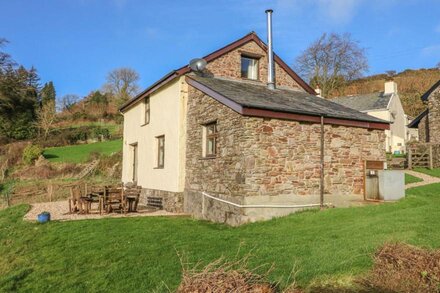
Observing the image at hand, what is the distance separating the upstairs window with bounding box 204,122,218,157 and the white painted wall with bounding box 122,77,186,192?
59.8 inches

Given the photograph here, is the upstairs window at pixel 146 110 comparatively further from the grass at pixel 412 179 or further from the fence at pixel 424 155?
the fence at pixel 424 155

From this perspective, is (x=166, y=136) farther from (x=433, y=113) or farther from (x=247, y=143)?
(x=433, y=113)

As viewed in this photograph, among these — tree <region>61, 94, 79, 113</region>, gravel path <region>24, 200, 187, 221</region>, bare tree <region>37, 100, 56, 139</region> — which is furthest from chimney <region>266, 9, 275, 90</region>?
tree <region>61, 94, 79, 113</region>

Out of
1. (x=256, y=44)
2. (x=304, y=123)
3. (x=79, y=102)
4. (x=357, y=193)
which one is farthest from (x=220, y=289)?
(x=79, y=102)

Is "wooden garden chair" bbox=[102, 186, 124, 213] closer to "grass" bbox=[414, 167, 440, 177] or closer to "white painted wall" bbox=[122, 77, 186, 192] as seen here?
"white painted wall" bbox=[122, 77, 186, 192]

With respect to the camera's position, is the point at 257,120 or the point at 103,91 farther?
the point at 103,91

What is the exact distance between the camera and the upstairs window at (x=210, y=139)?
472 inches

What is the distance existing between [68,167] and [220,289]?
1262 inches

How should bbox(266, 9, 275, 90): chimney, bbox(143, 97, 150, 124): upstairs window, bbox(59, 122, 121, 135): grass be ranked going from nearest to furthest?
bbox(266, 9, 275, 90): chimney < bbox(143, 97, 150, 124): upstairs window < bbox(59, 122, 121, 135): grass

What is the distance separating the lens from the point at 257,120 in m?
10.3

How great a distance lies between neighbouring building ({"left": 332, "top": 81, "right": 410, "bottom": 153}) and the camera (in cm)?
3788

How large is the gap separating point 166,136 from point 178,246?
765 centimetres

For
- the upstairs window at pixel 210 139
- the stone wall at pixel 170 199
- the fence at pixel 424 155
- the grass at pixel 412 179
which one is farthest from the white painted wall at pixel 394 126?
the upstairs window at pixel 210 139

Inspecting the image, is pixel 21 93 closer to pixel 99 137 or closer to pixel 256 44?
pixel 99 137
